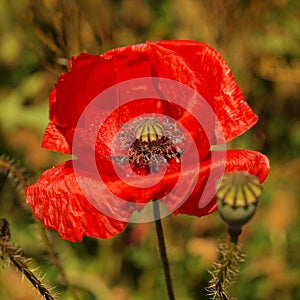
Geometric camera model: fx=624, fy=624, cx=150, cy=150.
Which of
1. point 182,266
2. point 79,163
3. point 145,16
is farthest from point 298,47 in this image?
point 79,163

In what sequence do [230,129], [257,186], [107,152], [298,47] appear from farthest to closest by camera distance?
[298,47]
[107,152]
[230,129]
[257,186]

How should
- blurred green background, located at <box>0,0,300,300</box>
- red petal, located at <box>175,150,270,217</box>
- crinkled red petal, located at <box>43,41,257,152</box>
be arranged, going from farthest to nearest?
blurred green background, located at <box>0,0,300,300</box>
crinkled red petal, located at <box>43,41,257,152</box>
red petal, located at <box>175,150,270,217</box>

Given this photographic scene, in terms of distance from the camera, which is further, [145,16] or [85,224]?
[145,16]

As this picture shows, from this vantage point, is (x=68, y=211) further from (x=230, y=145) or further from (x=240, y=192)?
(x=230, y=145)

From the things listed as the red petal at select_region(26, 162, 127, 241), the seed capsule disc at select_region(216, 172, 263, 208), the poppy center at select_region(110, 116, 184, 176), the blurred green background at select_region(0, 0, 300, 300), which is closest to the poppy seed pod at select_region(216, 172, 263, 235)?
the seed capsule disc at select_region(216, 172, 263, 208)

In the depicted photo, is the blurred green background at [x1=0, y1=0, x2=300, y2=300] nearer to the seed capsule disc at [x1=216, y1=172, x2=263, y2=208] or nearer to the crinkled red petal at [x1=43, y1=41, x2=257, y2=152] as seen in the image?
the crinkled red petal at [x1=43, y1=41, x2=257, y2=152]

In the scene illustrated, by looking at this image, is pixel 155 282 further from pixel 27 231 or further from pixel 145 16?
pixel 145 16

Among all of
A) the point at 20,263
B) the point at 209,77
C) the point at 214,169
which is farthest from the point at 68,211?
the point at 209,77
